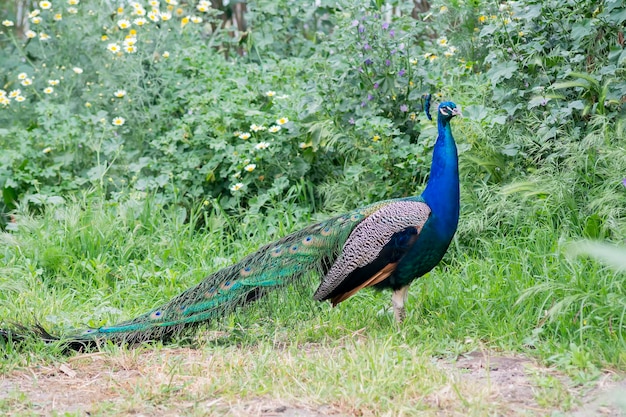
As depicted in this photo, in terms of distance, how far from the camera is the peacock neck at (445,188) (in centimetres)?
433

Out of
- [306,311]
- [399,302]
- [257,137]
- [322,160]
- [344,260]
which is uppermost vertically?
[257,137]

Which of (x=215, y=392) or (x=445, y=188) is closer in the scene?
(x=215, y=392)

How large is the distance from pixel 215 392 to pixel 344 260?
1.01 m

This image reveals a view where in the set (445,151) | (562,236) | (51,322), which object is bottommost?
(51,322)

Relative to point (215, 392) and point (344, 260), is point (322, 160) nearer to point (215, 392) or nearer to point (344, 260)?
point (344, 260)

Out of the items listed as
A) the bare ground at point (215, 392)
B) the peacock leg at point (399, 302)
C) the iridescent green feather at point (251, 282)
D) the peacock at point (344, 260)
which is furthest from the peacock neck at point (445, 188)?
the bare ground at point (215, 392)

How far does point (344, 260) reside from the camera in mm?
4324

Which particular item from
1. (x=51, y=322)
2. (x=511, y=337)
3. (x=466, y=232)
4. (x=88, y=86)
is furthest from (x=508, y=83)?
(x=88, y=86)

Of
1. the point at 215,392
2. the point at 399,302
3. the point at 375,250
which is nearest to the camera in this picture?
the point at 215,392

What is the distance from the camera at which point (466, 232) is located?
5.23 metres

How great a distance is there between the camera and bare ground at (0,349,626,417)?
337 centimetres

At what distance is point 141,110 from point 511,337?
12.4 feet

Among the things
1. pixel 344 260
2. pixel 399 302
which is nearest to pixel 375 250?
pixel 344 260

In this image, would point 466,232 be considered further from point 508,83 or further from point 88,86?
point 88,86
